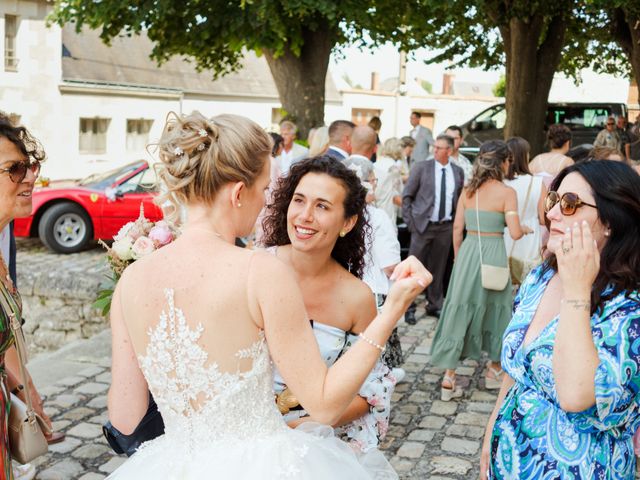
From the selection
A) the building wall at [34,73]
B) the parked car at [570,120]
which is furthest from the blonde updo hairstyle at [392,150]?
the building wall at [34,73]

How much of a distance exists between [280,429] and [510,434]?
3.03ft

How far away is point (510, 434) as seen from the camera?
2732mm

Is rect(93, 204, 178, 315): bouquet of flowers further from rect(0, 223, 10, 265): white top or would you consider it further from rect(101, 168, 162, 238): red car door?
rect(101, 168, 162, 238): red car door

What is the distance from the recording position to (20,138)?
129 inches

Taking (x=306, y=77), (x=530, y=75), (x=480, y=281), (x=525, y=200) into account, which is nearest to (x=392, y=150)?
(x=525, y=200)

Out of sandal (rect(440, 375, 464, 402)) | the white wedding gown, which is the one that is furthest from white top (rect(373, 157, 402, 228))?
the white wedding gown

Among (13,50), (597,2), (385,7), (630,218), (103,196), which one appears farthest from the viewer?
(13,50)

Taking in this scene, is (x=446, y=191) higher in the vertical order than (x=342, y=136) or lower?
lower

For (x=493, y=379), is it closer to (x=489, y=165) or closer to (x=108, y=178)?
(x=489, y=165)

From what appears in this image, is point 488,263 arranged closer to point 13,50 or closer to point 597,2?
point 597,2

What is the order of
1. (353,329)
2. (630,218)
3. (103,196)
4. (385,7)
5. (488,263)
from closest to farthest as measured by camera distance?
(630,218) → (353,329) → (488,263) → (103,196) → (385,7)

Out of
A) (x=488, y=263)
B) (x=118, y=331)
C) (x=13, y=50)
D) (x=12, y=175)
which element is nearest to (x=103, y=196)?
(x=488, y=263)

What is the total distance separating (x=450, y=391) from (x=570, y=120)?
16.0 m

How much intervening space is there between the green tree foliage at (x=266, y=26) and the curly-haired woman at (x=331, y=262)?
33.1 ft
